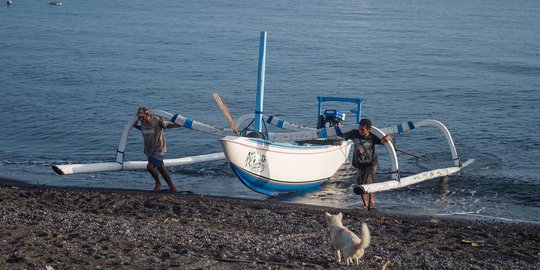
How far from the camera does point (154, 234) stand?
34.9 feet

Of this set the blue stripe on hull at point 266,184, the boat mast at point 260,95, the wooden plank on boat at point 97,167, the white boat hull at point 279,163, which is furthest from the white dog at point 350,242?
the wooden plank on boat at point 97,167

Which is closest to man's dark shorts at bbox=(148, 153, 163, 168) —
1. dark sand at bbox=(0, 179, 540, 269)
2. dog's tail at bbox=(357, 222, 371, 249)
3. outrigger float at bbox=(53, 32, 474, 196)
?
dark sand at bbox=(0, 179, 540, 269)

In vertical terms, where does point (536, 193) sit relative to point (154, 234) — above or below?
below

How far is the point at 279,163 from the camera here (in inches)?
579

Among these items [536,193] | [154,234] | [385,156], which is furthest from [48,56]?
[154,234]

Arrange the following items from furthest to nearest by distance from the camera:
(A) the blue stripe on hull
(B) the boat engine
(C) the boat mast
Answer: (B) the boat engine < (C) the boat mast < (A) the blue stripe on hull

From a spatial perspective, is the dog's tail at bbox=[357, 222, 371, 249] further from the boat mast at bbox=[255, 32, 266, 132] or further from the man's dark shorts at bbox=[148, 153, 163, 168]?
the boat mast at bbox=[255, 32, 266, 132]

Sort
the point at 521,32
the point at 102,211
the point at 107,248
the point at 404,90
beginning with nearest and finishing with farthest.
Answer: the point at 107,248
the point at 102,211
the point at 404,90
the point at 521,32

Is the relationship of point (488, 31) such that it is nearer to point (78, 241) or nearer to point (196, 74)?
point (196, 74)

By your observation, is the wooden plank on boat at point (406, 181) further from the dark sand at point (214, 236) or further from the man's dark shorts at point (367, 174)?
the dark sand at point (214, 236)

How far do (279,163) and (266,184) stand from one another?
48cm

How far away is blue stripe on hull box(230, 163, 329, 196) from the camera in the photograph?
14.2m

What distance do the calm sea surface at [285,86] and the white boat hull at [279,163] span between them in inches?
16.6

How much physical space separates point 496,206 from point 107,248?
8.97 meters
